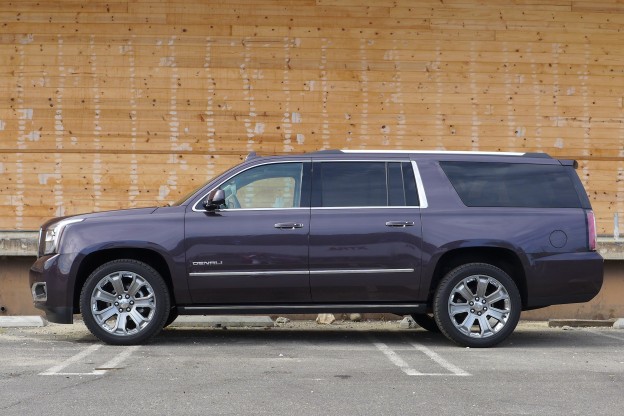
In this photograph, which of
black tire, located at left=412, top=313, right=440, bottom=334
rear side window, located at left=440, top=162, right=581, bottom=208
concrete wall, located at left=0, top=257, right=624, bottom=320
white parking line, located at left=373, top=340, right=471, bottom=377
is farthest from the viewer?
concrete wall, located at left=0, top=257, right=624, bottom=320

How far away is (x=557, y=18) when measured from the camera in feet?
45.9

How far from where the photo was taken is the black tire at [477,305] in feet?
32.1

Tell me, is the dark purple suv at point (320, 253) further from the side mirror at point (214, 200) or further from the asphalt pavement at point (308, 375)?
the asphalt pavement at point (308, 375)

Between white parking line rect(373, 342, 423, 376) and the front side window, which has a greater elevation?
the front side window

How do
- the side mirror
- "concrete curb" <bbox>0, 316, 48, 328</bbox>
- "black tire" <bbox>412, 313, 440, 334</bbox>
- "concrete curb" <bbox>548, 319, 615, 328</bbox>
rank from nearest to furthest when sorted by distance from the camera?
1. the side mirror
2. "black tire" <bbox>412, 313, 440, 334</bbox>
3. "concrete curb" <bbox>0, 316, 48, 328</bbox>
4. "concrete curb" <bbox>548, 319, 615, 328</bbox>

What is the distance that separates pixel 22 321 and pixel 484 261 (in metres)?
5.20

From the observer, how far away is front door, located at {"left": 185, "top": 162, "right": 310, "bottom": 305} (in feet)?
31.9

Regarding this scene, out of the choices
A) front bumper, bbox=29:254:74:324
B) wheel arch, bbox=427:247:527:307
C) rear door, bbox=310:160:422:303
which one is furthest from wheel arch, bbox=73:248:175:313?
wheel arch, bbox=427:247:527:307

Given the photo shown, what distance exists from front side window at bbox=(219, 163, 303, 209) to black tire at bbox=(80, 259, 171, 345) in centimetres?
101

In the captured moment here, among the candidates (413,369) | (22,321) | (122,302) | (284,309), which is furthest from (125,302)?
(413,369)

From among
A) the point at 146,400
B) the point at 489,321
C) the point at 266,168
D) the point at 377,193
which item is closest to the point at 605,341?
the point at 489,321

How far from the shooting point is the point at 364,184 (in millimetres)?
10055

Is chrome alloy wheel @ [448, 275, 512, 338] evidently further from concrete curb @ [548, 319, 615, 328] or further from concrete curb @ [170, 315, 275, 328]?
concrete curb @ [170, 315, 275, 328]

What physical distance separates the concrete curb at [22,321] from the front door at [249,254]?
9.58 feet
